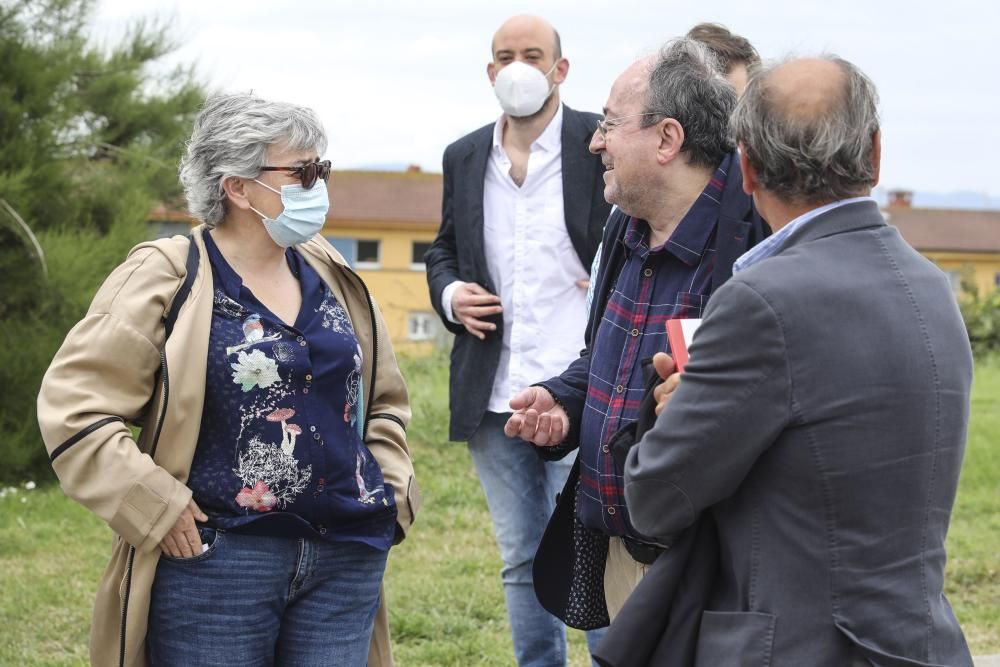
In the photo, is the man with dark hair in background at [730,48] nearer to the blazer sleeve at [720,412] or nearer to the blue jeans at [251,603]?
the blazer sleeve at [720,412]

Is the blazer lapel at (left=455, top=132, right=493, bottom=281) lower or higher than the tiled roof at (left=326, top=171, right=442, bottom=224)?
higher

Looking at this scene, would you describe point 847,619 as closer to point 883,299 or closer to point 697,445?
point 697,445

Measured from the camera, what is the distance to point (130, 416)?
306 centimetres

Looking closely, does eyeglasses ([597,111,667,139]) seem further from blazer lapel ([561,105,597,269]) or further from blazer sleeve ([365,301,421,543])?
blazer lapel ([561,105,597,269])

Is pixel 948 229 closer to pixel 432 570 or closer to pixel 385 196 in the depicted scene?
pixel 385 196

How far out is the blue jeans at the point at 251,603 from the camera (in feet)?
10.1

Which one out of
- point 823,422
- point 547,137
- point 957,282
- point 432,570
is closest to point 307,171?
point 547,137

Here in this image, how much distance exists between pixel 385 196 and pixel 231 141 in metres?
49.8

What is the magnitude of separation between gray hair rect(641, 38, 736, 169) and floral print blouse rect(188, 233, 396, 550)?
1029 mm

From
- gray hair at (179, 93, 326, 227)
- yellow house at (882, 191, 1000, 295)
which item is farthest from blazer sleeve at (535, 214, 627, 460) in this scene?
yellow house at (882, 191, 1000, 295)

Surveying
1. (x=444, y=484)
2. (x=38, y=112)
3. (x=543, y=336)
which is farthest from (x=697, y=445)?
(x=38, y=112)

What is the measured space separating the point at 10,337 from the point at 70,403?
6.09 meters

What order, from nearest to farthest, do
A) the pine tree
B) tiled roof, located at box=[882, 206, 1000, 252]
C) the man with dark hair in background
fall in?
1. the man with dark hair in background
2. the pine tree
3. tiled roof, located at box=[882, 206, 1000, 252]

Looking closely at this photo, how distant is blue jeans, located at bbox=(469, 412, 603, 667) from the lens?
4152 millimetres
